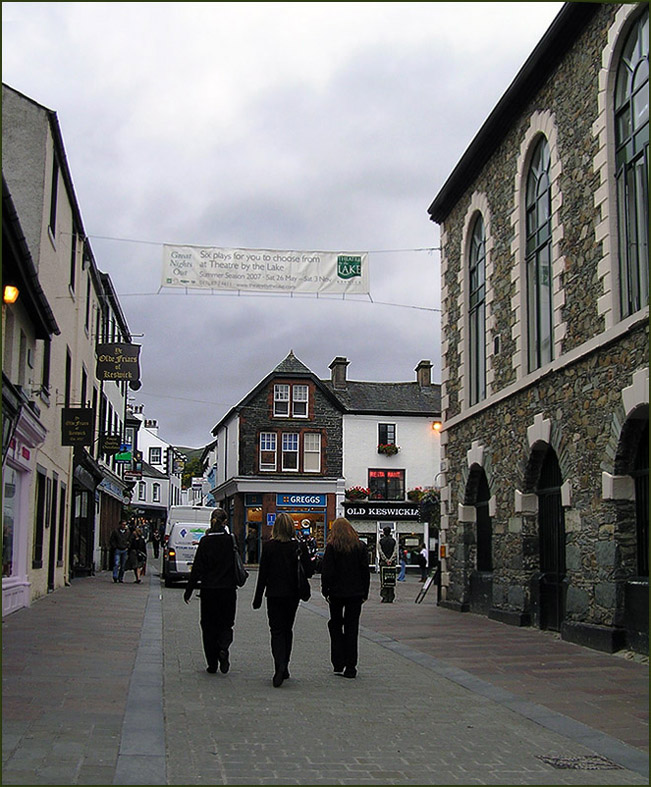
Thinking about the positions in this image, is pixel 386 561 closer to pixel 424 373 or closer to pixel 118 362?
pixel 118 362

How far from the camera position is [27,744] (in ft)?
22.0

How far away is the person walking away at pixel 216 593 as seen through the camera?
10.3 m

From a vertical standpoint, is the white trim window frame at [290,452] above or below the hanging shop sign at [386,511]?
above

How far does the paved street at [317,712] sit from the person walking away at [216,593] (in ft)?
1.10

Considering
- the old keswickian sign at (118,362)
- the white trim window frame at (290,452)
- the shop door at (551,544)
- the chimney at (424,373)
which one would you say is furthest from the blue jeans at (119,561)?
the chimney at (424,373)

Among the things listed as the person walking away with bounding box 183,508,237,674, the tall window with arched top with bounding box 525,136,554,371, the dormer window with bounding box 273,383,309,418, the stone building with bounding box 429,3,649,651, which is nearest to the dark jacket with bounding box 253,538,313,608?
the person walking away with bounding box 183,508,237,674

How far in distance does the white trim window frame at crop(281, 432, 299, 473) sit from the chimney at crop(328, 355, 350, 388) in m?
4.42

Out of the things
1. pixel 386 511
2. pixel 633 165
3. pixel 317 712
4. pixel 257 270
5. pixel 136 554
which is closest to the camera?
pixel 317 712

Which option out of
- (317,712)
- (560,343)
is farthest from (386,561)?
(317,712)

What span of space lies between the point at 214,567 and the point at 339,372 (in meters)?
42.8

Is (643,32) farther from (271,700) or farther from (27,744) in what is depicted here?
(27,744)

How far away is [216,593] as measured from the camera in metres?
10.2

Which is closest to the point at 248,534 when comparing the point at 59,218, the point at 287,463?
the point at 287,463

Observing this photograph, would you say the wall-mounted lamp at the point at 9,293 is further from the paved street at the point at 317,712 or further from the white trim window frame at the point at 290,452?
the white trim window frame at the point at 290,452
